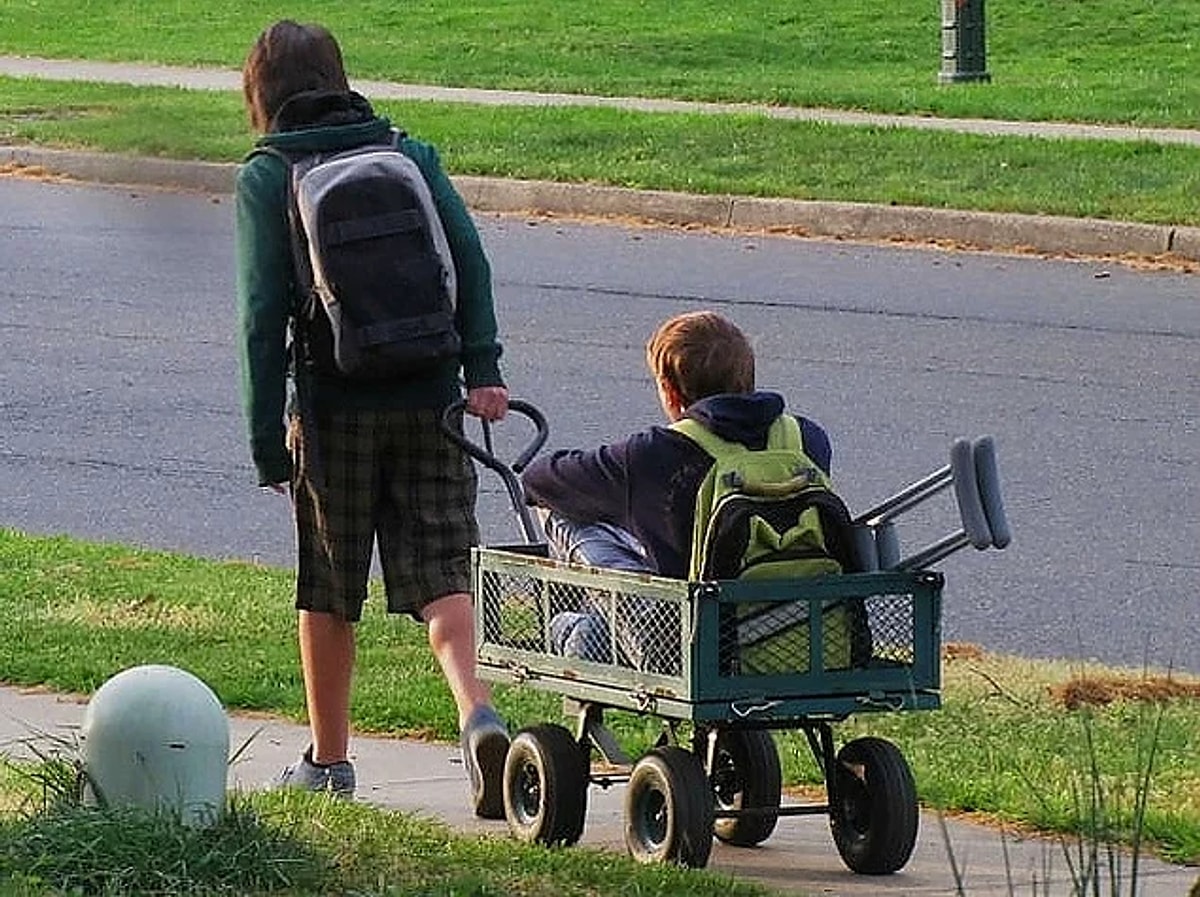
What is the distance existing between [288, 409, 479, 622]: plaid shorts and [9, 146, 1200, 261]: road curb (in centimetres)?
860

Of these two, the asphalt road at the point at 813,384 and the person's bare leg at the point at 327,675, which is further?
the asphalt road at the point at 813,384

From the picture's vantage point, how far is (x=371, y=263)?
5.96m

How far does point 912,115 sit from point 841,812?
14.1 metres

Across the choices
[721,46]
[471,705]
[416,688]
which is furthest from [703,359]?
[721,46]

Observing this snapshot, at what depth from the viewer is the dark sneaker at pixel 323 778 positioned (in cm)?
621

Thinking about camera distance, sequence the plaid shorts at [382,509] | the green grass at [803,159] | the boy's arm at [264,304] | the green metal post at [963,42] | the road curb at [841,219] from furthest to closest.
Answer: the green metal post at [963,42] < the green grass at [803,159] < the road curb at [841,219] < the plaid shorts at [382,509] < the boy's arm at [264,304]

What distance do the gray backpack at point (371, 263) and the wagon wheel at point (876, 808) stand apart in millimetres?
1223

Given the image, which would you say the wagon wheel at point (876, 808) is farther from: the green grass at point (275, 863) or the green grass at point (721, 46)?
the green grass at point (721, 46)

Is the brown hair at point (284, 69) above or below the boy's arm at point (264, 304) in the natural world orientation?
above

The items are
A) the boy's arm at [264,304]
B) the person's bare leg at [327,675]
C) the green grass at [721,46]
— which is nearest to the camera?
the boy's arm at [264,304]

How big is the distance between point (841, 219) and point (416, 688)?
29.4ft

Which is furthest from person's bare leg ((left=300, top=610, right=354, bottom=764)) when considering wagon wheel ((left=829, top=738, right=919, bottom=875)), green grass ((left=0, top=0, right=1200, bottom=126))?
green grass ((left=0, top=0, right=1200, bottom=126))

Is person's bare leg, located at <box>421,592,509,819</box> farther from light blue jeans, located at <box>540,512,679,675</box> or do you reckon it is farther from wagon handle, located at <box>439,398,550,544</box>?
light blue jeans, located at <box>540,512,679,675</box>

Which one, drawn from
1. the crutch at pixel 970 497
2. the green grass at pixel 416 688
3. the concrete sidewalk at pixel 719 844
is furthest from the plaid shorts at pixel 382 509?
the crutch at pixel 970 497
